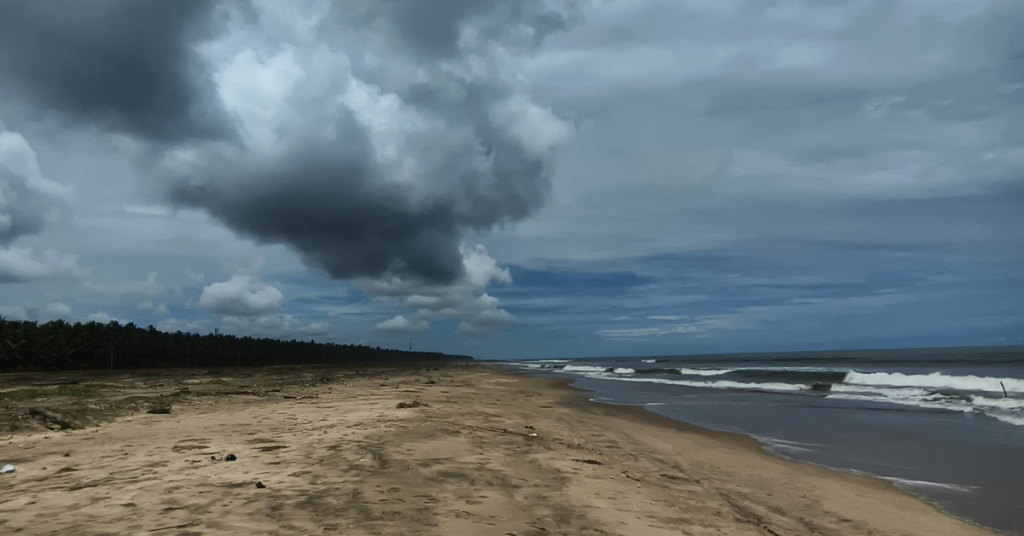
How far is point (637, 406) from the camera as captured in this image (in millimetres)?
23953

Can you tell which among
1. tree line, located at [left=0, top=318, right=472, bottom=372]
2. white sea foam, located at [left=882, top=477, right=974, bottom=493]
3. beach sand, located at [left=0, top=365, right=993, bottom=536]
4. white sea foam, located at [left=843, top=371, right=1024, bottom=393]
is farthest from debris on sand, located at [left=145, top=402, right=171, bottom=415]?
tree line, located at [left=0, top=318, right=472, bottom=372]

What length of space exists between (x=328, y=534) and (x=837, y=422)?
17892 millimetres

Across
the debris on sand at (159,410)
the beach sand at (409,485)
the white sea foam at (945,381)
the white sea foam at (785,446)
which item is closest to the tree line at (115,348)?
the debris on sand at (159,410)

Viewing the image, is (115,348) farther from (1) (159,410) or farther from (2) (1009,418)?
(2) (1009,418)

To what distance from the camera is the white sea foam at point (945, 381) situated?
102 feet

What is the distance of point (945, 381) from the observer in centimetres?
3484

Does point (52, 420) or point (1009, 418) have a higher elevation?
point (52, 420)

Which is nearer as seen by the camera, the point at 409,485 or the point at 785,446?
the point at 409,485

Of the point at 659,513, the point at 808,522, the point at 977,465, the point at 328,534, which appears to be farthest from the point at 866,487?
the point at 328,534

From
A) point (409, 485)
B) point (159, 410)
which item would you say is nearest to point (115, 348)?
point (159, 410)

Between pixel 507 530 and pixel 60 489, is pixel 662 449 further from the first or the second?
pixel 60 489

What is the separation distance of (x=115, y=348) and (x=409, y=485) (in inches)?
3628

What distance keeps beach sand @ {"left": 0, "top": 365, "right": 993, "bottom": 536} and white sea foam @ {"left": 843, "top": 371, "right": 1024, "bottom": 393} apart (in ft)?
91.7

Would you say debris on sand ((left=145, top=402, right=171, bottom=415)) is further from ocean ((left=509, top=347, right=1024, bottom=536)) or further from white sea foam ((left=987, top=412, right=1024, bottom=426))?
white sea foam ((left=987, top=412, right=1024, bottom=426))
